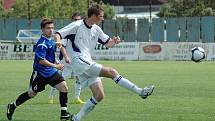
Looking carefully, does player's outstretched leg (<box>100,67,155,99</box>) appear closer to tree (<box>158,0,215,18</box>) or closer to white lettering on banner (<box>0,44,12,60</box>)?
white lettering on banner (<box>0,44,12,60</box>)

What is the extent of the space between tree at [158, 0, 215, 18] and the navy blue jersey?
6395cm

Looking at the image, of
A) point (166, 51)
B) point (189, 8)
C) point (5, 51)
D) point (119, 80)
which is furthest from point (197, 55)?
point (189, 8)

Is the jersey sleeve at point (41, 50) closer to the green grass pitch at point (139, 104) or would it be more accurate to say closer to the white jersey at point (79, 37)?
the white jersey at point (79, 37)

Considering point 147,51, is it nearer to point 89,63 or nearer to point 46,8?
point 46,8

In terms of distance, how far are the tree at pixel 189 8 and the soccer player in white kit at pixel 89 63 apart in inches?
2549

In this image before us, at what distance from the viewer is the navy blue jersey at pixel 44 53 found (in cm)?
1280

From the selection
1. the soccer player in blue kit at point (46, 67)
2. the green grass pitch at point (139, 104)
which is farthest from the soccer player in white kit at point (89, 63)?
the green grass pitch at point (139, 104)

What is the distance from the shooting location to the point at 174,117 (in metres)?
13.3

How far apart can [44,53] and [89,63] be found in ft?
4.50

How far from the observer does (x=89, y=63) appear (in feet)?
38.8

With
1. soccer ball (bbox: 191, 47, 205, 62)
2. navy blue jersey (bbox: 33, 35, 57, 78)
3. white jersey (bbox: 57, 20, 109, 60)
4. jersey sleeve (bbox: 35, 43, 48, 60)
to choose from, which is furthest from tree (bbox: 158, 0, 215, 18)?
white jersey (bbox: 57, 20, 109, 60)

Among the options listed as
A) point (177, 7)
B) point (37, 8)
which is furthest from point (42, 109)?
point (177, 7)

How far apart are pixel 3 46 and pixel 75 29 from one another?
35474 millimetres

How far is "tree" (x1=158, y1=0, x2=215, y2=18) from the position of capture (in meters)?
78.4
